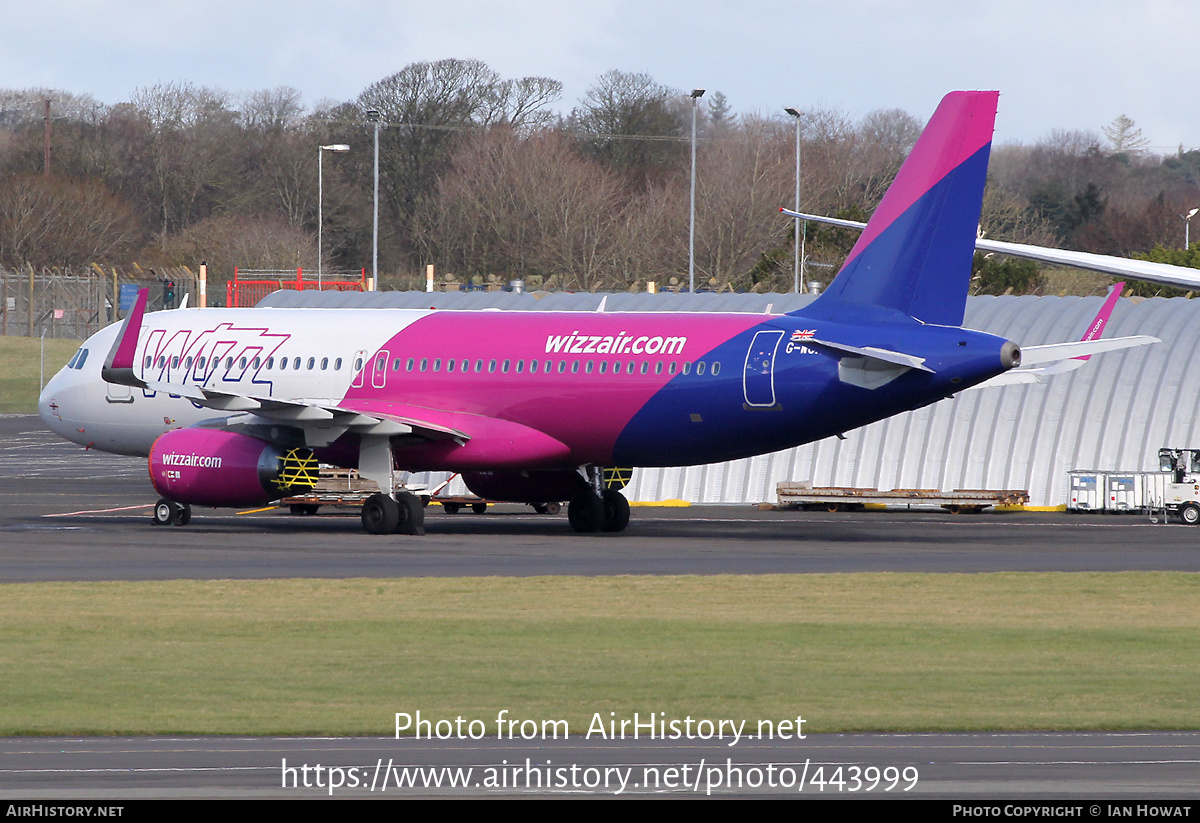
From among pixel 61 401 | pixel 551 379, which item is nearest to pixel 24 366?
pixel 61 401

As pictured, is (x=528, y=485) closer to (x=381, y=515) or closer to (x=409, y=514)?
(x=409, y=514)

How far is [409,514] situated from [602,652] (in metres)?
16.7

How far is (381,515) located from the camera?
35.2 m

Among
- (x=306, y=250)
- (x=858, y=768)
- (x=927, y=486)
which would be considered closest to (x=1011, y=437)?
(x=927, y=486)

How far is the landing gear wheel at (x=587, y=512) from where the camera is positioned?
3669 cm

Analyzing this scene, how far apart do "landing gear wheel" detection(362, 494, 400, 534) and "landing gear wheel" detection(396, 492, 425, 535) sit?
2.6 inches

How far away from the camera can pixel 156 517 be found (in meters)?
37.4

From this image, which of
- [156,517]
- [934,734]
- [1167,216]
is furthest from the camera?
[1167,216]

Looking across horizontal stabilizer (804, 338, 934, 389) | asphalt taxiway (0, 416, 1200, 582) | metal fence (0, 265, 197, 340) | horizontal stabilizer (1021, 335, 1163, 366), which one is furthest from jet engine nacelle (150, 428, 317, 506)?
metal fence (0, 265, 197, 340)

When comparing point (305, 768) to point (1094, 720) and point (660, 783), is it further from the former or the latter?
point (1094, 720)

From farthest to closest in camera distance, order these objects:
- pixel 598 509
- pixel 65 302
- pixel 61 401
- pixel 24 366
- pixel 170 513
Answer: pixel 65 302
pixel 24 366
pixel 61 401
pixel 170 513
pixel 598 509

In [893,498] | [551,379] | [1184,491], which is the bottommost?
[893,498]

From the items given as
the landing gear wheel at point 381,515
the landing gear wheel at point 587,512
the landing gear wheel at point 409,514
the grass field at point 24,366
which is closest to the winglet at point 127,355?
the landing gear wheel at point 381,515
